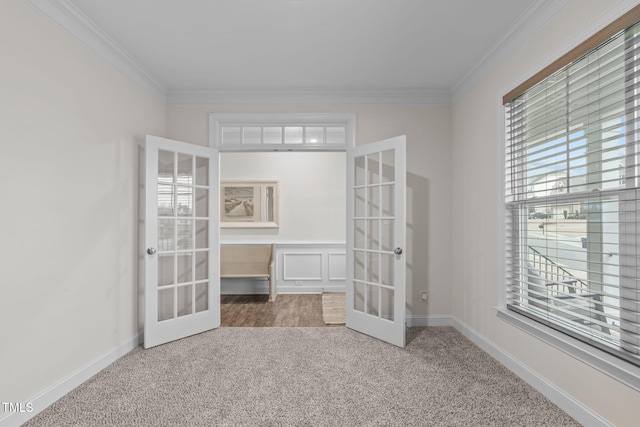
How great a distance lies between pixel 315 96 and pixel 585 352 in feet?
10.4

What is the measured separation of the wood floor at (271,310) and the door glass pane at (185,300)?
1.89ft

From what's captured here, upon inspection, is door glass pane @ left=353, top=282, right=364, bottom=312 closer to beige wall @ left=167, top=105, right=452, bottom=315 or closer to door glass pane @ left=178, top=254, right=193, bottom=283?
beige wall @ left=167, top=105, right=452, bottom=315

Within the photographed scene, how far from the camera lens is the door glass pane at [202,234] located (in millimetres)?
3736

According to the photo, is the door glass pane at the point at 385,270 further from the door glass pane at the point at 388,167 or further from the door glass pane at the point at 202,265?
the door glass pane at the point at 202,265

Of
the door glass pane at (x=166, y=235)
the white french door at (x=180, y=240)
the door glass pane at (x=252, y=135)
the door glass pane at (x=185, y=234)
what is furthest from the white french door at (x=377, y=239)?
the door glass pane at (x=166, y=235)

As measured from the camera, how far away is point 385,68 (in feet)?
10.8

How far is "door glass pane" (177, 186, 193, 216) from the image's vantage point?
11.6ft

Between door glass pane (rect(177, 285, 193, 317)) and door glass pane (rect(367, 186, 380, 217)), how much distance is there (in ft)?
6.60

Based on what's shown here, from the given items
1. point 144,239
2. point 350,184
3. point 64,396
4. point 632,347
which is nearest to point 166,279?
point 144,239

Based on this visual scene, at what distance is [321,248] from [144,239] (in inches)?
119

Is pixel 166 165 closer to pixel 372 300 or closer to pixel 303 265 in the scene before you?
pixel 372 300

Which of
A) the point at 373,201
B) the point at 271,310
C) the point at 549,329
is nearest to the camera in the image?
the point at 549,329

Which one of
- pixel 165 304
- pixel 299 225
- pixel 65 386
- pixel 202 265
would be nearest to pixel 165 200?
pixel 202 265

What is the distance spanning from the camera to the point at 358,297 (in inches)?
148
